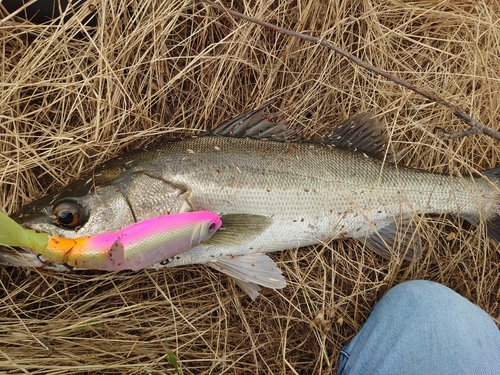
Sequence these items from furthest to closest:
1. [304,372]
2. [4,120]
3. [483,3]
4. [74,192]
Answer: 1. [483,3]
2. [304,372]
3. [4,120]
4. [74,192]

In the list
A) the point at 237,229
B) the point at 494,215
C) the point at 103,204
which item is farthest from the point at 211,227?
the point at 494,215

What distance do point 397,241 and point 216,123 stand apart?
4.68ft

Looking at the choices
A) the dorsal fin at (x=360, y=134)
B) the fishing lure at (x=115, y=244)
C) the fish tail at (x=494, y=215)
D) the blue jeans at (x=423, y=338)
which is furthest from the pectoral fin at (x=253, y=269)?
the fish tail at (x=494, y=215)

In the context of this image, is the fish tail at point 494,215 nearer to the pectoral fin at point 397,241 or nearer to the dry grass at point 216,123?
the dry grass at point 216,123

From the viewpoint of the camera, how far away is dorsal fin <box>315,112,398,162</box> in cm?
254

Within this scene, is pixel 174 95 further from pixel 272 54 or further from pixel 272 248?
pixel 272 248

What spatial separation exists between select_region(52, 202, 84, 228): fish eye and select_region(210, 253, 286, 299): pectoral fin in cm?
79

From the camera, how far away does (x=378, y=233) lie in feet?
8.08

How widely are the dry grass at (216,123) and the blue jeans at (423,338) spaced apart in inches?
7.5

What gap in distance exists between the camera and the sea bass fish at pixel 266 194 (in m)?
2.05

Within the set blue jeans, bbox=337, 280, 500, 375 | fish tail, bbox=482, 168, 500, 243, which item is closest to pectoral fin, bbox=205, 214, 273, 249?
blue jeans, bbox=337, 280, 500, 375

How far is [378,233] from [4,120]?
7.88 feet

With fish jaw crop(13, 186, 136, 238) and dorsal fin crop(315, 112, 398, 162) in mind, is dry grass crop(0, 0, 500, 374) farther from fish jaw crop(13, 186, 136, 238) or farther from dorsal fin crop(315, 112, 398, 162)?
fish jaw crop(13, 186, 136, 238)

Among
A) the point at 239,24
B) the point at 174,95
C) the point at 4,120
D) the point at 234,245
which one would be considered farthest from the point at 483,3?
the point at 4,120
